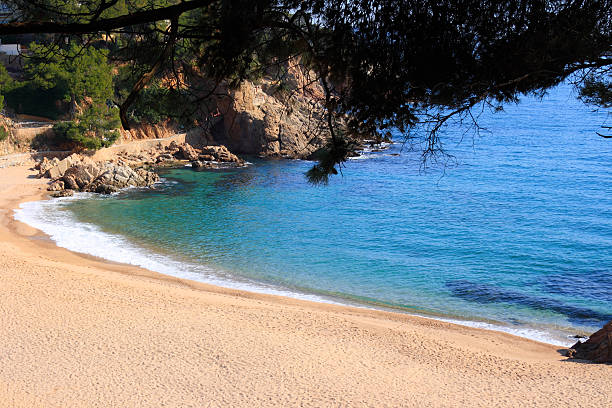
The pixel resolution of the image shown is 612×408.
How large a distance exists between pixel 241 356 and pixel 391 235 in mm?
15028

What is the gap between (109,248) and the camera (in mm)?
21844

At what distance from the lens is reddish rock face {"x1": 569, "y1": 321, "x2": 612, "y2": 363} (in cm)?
1126

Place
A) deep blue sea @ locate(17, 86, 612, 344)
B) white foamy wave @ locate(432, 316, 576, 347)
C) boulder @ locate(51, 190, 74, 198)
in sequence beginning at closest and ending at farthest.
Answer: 1. white foamy wave @ locate(432, 316, 576, 347)
2. deep blue sea @ locate(17, 86, 612, 344)
3. boulder @ locate(51, 190, 74, 198)

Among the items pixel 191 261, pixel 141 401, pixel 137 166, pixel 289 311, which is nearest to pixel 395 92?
pixel 141 401

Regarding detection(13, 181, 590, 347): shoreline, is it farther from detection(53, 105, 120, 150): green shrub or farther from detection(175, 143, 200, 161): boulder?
detection(175, 143, 200, 161): boulder

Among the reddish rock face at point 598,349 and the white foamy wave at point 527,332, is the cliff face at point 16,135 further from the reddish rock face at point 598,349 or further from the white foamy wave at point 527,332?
the reddish rock face at point 598,349

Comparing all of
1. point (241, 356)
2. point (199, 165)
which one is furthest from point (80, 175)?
point (241, 356)

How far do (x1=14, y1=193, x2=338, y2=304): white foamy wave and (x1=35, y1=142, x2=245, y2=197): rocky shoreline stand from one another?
365 centimetres

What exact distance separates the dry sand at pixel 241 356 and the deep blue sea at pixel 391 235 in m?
2.62

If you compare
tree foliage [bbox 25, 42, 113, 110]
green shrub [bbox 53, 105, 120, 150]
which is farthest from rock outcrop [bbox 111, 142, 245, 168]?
tree foliage [bbox 25, 42, 113, 110]

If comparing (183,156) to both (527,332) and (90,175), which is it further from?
(527,332)

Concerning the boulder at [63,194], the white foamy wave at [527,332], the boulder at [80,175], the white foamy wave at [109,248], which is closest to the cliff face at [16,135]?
the boulder at [80,175]

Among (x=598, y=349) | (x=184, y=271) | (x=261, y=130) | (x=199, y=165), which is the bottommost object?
(x=184, y=271)

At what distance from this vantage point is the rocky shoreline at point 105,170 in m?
32.2
